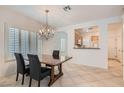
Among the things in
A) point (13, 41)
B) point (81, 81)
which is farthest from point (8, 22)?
point (81, 81)

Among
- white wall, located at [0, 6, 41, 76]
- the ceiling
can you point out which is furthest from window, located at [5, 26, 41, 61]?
the ceiling

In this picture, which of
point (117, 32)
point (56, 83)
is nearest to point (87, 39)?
point (117, 32)

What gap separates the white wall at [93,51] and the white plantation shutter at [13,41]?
3.08 meters

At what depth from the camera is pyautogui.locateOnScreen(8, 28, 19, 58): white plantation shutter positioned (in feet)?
13.3

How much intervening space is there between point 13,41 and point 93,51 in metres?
3.65

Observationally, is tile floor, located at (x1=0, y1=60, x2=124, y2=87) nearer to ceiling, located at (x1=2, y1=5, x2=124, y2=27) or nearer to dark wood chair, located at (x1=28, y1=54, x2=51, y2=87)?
dark wood chair, located at (x1=28, y1=54, x2=51, y2=87)

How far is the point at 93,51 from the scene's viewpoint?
5.37m

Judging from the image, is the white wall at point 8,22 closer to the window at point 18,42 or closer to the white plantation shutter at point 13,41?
the window at point 18,42

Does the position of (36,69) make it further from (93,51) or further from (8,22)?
(93,51)

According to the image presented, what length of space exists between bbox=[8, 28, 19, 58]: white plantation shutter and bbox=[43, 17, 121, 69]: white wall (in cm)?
308

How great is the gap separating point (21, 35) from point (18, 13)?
2.95 feet
